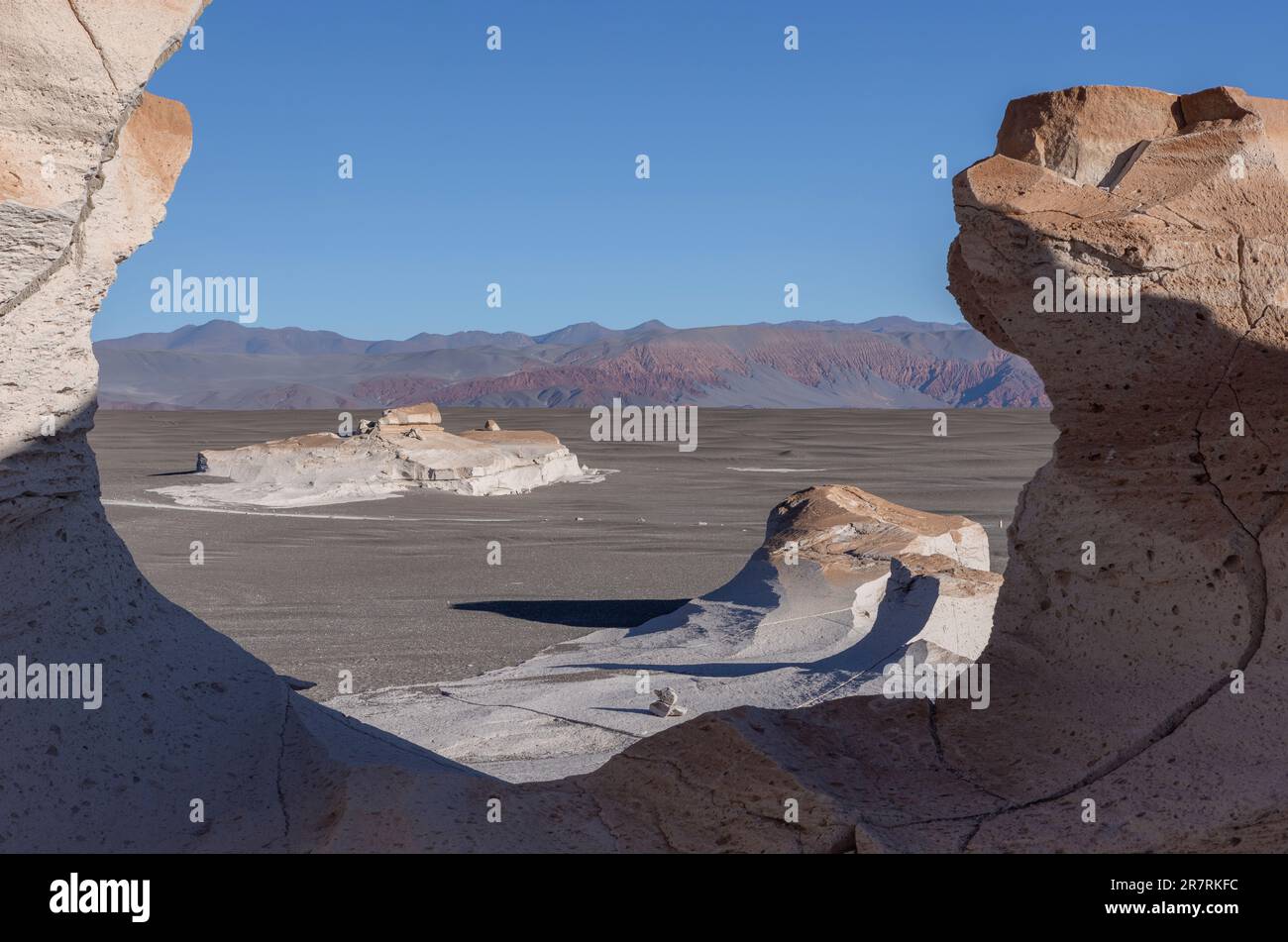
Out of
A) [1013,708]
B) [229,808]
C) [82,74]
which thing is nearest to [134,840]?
[229,808]

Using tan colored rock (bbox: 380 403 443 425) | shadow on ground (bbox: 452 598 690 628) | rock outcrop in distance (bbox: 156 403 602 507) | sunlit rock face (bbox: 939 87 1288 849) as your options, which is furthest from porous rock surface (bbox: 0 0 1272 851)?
tan colored rock (bbox: 380 403 443 425)

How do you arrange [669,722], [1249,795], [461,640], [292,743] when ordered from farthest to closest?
[461,640] < [669,722] < [292,743] < [1249,795]

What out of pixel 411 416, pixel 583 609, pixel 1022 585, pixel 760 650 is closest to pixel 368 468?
pixel 411 416

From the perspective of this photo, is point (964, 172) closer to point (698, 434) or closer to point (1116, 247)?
point (1116, 247)

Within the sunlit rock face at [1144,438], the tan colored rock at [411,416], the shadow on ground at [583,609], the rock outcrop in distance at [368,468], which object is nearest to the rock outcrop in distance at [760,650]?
the shadow on ground at [583,609]

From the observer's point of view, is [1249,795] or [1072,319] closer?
[1249,795]

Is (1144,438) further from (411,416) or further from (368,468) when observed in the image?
(411,416)
